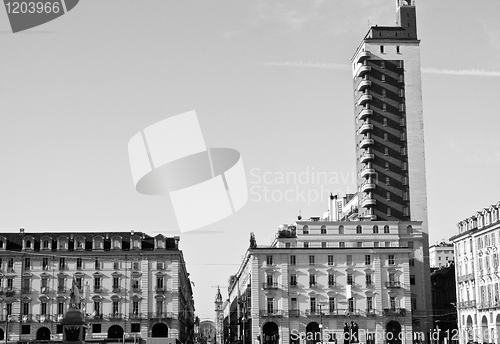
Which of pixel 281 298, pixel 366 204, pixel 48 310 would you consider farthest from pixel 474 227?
pixel 48 310

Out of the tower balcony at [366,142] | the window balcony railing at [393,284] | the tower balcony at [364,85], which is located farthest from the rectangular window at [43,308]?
the tower balcony at [364,85]

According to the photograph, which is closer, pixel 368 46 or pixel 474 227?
pixel 474 227

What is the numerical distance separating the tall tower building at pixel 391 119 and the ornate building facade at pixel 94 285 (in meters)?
40.0

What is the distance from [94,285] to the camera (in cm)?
11744

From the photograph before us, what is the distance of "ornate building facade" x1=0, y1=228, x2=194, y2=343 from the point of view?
11562 centimetres

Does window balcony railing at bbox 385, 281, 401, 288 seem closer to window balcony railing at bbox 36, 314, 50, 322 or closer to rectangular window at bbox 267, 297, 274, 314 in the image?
rectangular window at bbox 267, 297, 274, 314

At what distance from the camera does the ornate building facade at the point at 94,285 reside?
115625mm

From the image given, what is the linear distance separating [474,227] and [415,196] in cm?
1878

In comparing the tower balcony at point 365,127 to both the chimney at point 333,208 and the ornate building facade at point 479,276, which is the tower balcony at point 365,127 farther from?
the chimney at point 333,208

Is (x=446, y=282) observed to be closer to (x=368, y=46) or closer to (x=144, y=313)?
(x=368, y=46)

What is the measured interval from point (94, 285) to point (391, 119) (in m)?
60.6

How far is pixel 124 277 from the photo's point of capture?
11806 centimetres

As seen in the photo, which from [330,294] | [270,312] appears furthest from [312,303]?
[270,312]

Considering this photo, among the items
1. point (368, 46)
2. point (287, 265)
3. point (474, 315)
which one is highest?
point (368, 46)
